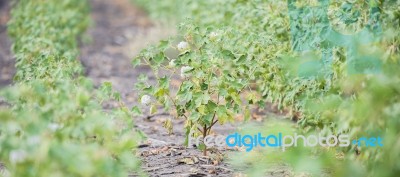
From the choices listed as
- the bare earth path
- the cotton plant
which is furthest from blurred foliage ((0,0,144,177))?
the bare earth path

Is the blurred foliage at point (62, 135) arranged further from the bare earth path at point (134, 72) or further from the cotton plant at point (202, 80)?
the bare earth path at point (134, 72)

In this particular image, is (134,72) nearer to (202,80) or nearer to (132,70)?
(132,70)

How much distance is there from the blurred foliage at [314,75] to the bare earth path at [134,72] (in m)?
0.32

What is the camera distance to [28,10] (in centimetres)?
658

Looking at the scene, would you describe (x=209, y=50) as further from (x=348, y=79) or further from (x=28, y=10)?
(x=28, y=10)

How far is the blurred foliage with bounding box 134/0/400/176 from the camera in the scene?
258 cm

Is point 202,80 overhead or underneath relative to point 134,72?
underneath

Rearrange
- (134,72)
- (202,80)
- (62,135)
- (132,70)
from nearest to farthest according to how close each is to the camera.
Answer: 1. (62,135)
2. (202,80)
3. (134,72)
4. (132,70)

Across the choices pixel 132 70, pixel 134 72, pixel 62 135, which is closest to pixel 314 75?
pixel 62 135

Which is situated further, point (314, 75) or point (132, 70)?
point (132, 70)

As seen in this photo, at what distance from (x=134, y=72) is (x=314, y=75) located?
4.05 metres

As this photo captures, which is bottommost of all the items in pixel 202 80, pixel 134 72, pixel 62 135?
pixel 62 135

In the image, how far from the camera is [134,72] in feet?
24.3

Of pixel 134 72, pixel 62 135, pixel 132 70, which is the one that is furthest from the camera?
pixel 132 70
